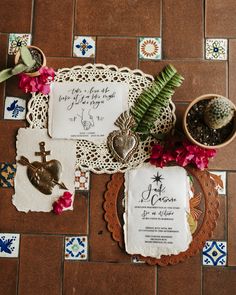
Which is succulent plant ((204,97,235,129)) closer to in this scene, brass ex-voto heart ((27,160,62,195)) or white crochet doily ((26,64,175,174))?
white crochet doily ((26,64,175,174))

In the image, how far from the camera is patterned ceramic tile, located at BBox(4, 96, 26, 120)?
1.28 m

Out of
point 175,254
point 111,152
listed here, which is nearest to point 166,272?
point 175,254

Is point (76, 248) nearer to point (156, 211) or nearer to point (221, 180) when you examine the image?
point (156, 211)

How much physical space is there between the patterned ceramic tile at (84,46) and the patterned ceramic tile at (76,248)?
0.66 metres

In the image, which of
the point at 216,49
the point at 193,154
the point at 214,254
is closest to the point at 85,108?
the point at 193,154

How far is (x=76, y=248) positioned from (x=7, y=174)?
14.1 inches

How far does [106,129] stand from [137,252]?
17.2 inches

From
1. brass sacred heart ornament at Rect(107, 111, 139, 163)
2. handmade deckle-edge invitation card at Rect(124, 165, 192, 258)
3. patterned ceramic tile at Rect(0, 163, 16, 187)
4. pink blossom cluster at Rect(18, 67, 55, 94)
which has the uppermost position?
pink blossom cluster at Rect(18, 67, 55, 94)

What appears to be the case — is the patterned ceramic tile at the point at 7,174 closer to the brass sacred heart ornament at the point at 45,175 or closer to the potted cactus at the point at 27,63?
the brass sacred heart ornament at the point at 45,175

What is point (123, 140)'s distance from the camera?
4.06ft

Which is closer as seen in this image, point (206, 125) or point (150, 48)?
point (206, 125)

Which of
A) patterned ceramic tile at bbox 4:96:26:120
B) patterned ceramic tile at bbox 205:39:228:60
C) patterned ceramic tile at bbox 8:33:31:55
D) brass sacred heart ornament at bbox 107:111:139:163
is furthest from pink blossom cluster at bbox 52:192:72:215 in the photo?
patterned ceramic tile at bbox 205:39:228:60

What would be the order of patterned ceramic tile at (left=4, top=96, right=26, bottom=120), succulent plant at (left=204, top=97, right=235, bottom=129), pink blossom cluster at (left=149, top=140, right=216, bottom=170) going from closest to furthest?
succulent plant at (left=204, top=97, right=235, bottom=129) → pink blossom cluster at (left=149, top=140, right=216, bottom=170) → patterned ceramic tile at (left=4, top=96, right=26, bottom=120)

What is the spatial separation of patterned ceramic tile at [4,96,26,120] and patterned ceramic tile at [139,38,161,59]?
18.3 inches
